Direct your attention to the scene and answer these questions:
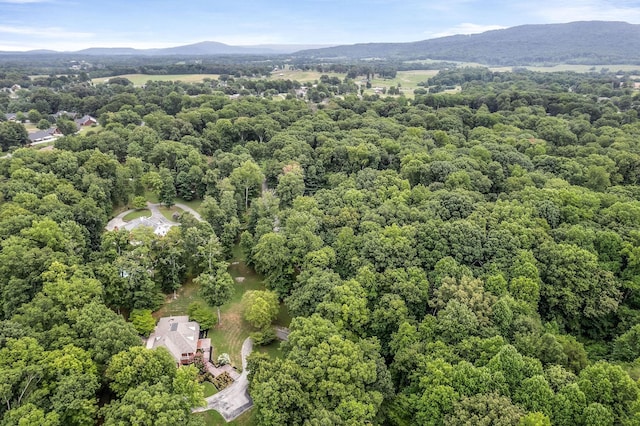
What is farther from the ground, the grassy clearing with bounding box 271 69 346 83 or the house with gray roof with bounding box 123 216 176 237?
the grassy clearing with bounding box 271 69 346 83

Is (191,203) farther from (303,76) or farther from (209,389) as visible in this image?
(303,76)

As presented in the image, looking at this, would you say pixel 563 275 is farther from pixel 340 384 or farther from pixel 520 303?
pixel 340 384

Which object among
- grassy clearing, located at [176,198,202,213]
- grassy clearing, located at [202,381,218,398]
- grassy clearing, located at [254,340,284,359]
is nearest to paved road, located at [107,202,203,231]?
grassy clearing, located at [176,198,202,213]

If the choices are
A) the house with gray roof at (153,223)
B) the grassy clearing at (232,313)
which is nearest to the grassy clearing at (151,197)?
the house with gray roof at (153,223)

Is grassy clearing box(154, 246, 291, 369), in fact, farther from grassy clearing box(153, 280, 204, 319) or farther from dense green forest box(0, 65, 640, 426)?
dense green forest box(0, 65, 640, 426)

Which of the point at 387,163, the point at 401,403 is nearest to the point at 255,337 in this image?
the point at 401,403

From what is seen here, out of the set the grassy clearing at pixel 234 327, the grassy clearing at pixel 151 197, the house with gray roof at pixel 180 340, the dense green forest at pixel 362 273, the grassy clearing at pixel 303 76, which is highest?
the grassy clearing at pixel 303 76

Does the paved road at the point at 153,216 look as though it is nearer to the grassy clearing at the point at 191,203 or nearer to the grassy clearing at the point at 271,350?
the grassy clearing at the point at 191,203
